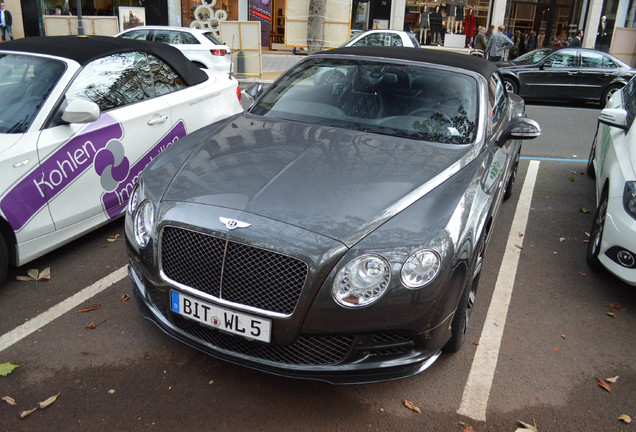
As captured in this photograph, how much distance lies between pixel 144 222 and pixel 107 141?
1655 mm

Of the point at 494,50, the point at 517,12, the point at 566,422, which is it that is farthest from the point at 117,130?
the point at 517,12

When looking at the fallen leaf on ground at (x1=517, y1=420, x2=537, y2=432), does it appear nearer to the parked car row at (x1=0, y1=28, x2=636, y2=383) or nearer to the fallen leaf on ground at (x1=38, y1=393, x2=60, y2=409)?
the parked car row at (x1=0, y1=28, x2=636, y2=383)

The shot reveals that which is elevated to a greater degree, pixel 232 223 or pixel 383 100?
pixel 383 100

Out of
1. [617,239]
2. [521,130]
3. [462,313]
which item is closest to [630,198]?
[617,239]

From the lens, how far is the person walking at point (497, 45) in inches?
607

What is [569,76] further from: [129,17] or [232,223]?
[129,17]

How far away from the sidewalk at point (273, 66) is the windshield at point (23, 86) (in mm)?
10424

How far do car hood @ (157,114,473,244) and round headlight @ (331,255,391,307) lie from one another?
0.42 ft

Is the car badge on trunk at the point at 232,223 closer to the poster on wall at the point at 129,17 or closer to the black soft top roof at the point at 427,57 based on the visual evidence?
the black soft top roof at the point at 427,57

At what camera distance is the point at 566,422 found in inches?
111

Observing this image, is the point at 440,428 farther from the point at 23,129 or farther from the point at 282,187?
the point at 23,129

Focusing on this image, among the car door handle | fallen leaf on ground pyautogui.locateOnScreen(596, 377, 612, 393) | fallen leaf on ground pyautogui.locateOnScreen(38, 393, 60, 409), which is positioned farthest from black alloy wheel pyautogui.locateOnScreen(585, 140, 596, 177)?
fallen leaf on ground pyautogui.locateOnScreen(38, 393, 60, 409)

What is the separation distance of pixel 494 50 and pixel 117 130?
1356 centimetres

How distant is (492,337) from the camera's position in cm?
352
